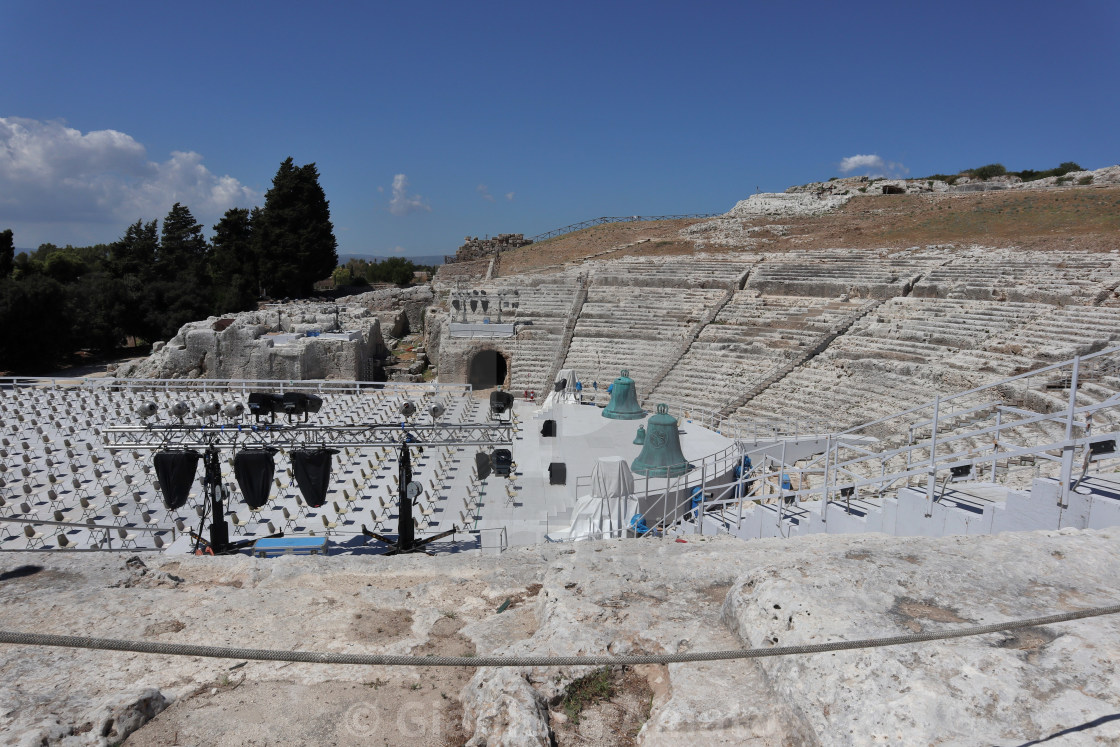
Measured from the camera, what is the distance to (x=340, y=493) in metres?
13.4

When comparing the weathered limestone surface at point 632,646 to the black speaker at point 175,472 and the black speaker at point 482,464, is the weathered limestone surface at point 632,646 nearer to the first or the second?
the black speaker at point 175,472

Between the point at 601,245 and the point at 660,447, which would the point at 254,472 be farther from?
the point at 601,245

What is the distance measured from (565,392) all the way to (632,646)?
55.4 feet

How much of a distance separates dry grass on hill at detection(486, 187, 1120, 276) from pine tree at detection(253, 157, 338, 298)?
41.8 ft

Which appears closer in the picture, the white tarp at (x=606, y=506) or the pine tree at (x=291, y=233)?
the white tarp at (x=606, y=506)

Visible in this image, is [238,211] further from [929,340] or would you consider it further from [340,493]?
[929,340]

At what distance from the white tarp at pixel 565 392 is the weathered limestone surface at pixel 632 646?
47.6 feet

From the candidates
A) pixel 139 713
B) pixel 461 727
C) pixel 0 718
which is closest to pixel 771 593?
pixel 461 727

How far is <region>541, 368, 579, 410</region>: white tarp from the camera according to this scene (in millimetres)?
20000

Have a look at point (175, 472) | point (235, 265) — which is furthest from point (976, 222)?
point (235, 265)

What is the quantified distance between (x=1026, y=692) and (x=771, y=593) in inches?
48.7

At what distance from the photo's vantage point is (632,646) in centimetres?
378

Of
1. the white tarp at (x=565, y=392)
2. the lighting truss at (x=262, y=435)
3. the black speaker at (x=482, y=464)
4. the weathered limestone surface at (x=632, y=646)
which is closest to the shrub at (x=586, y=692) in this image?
the weathered limestone surface at (x=632, y=646)

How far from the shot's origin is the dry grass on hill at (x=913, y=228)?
994 inches
